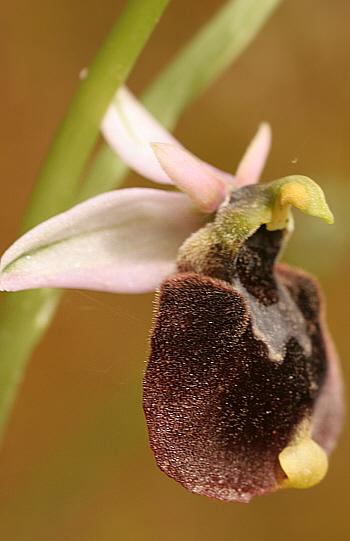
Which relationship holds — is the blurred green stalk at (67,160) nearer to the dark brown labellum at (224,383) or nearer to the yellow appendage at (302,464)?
the dark brown labellum at (224,383)

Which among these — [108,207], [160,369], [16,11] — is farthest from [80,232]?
[16,11]

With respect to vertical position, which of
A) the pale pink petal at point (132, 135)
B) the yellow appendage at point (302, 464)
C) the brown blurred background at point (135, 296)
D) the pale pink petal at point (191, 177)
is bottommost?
the brown blurred background at point (135, 296)

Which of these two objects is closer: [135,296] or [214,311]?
[214,311]

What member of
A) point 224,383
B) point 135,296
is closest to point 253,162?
point 224,383

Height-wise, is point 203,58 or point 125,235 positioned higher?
point 203,58

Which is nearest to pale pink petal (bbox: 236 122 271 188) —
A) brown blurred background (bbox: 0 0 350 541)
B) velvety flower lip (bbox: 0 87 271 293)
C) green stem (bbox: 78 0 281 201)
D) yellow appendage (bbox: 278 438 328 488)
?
velvety flower lip (bbox: 0 87 271 293)

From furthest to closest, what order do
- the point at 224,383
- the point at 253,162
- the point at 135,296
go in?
the point at 135,296 < the point at 253,162 < the point at 224,383

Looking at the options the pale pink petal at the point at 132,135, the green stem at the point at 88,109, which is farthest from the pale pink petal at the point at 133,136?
the green stem at the point at 88,109

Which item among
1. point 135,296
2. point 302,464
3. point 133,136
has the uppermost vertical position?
point 133,136

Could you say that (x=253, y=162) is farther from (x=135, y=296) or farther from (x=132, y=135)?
(x=135, y=296)
